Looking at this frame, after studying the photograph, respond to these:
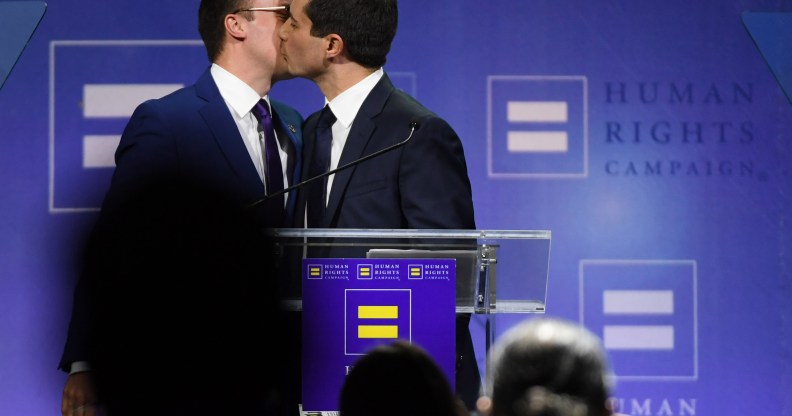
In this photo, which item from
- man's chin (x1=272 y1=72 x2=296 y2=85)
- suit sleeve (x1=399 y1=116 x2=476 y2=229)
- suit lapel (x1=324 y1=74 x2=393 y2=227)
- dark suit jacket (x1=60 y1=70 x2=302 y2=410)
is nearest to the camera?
dark suit jacket (x1=60 y1=70 x2=302 y2=410)

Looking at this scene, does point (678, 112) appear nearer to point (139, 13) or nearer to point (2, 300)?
point (139, 13)

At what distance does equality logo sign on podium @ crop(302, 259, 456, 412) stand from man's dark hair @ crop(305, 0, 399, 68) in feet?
4.45

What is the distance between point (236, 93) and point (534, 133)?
1543 mm

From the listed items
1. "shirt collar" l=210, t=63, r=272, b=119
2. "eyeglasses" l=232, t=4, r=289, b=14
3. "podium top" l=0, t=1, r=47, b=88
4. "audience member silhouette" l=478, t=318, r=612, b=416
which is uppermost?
"podium top" l=0, t=1, r=47, b=88

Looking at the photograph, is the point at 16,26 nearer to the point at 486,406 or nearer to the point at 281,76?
the point at 281,76

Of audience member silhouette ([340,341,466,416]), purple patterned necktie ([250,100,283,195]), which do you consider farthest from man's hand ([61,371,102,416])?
audience member silhouette ([340,341,466,416])

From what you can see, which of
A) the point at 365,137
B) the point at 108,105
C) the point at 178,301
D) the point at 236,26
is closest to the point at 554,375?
the point at 178,301

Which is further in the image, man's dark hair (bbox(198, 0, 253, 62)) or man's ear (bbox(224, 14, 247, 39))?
man's dark hair (bbox(198, 0, 253, 62))

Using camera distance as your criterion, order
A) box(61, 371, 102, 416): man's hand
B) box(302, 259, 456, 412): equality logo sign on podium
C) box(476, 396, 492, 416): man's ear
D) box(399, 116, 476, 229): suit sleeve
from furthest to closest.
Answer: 1. box(399, 116, 476, 229): suit sleeve
2. box(61, 371, 102, 416): man's hand
3. box(302, 259, 456, 412): equality logo sign on podium
4. box(476, 396, 492, 416): man's ear

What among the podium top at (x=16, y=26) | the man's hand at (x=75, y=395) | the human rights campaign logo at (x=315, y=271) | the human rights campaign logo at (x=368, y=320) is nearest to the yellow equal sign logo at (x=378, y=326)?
the human rights campaign logo at (x=368, y=320)

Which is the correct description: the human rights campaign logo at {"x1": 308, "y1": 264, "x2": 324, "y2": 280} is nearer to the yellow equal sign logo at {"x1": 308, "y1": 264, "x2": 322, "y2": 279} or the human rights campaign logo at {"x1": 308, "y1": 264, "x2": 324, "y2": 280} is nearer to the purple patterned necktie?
the yellow equal sign logo at {"x1": 308, "y1": 264, "x2": 322, "y2": 279}

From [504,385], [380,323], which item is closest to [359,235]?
[380,323]

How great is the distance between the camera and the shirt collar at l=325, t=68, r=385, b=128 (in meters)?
3.90

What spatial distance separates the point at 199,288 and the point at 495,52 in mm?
4174
